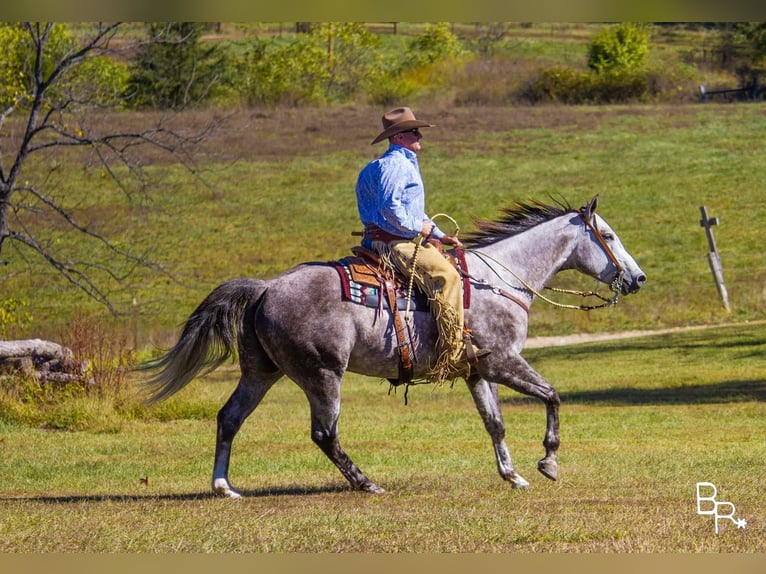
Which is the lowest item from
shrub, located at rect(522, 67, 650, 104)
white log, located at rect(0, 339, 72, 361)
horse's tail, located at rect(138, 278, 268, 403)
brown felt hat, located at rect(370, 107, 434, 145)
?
white log, located at rect(0, 339, 72, 361)

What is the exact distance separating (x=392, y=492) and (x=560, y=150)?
46.4 meters

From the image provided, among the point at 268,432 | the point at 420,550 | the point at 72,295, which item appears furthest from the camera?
the point at 72,295

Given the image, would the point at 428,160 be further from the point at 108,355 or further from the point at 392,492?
the point at 392,492

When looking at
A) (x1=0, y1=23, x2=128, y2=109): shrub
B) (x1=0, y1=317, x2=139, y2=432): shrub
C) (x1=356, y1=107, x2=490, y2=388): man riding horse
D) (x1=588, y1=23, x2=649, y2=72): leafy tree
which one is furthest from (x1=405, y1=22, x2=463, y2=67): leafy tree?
(x1=356, y1=107, x2=490, y2=388): man riding horse

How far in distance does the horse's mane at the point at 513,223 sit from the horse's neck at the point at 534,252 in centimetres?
7

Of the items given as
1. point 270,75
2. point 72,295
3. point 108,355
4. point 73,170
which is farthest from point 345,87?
point 108,355

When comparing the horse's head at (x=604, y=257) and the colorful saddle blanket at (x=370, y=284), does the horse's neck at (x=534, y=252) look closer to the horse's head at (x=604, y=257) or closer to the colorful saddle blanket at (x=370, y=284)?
the horse's head at (x=604, y=257)

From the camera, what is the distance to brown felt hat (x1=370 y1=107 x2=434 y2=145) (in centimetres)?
962

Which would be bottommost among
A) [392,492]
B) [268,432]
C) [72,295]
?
[72,295]

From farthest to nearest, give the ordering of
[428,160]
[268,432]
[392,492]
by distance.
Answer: [428,160], [268,432], [392,492]

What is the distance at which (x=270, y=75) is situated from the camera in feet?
204

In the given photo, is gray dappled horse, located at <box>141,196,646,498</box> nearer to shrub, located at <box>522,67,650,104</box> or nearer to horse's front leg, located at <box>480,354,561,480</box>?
horse's front leg, located at <box>480,354,561,480</box>

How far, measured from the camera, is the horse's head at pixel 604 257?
→ 10.6 metres

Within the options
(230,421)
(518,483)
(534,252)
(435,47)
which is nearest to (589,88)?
(435,47)
